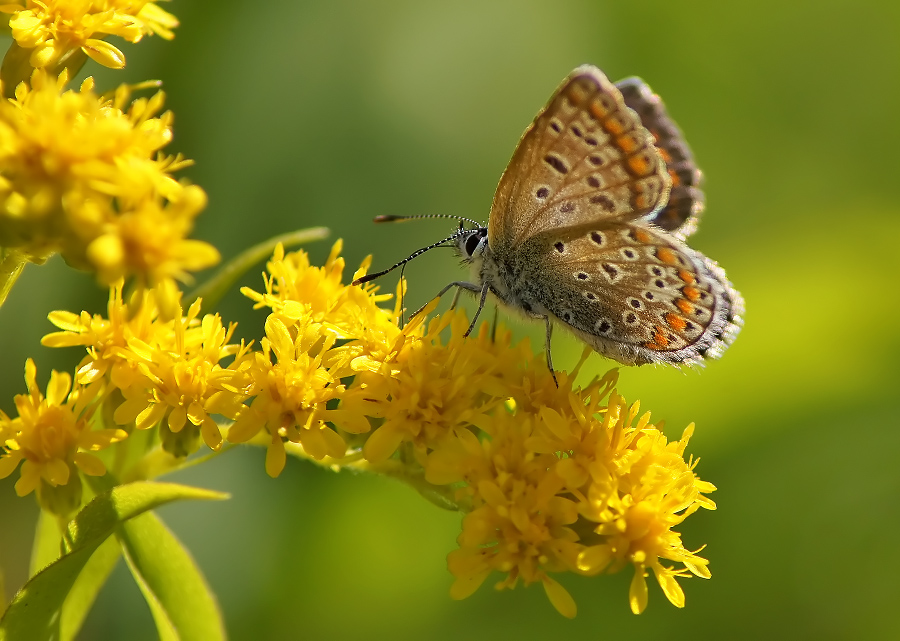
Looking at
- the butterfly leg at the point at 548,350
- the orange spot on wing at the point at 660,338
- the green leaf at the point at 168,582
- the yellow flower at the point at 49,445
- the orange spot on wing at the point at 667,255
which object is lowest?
the green leaf at the point at 168,582

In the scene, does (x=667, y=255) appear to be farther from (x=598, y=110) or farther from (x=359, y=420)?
(x=359, y=420)

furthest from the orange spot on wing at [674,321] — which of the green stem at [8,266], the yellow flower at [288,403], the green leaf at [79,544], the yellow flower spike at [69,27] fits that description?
the green stem at [8,266]

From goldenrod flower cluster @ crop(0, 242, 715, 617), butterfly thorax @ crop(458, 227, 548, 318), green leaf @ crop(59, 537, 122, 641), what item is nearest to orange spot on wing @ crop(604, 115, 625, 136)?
butterfly thorax @ crop(458, 227, 548, 318)

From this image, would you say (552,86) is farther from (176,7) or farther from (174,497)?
(174,497)

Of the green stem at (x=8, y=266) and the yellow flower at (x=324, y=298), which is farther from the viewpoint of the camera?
the yellow flower at (x=324, y=298)

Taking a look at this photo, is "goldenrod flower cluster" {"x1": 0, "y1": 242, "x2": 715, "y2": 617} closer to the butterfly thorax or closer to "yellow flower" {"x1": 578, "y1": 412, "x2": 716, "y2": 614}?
"yellow flower" {"x1": 578, "y1": 412, "x2": 716, "y2": 614}

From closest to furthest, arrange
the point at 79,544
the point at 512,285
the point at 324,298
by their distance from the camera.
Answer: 1. the point at 79,544
2. the point at 324,298
3. the point at 512,285

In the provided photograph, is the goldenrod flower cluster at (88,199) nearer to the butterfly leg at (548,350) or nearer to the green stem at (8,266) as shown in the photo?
the green stem at (8,266)

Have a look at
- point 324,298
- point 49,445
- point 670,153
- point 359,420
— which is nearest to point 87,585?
point 49,445

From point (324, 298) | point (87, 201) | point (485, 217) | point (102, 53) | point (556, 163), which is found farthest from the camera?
point (485, 217)
